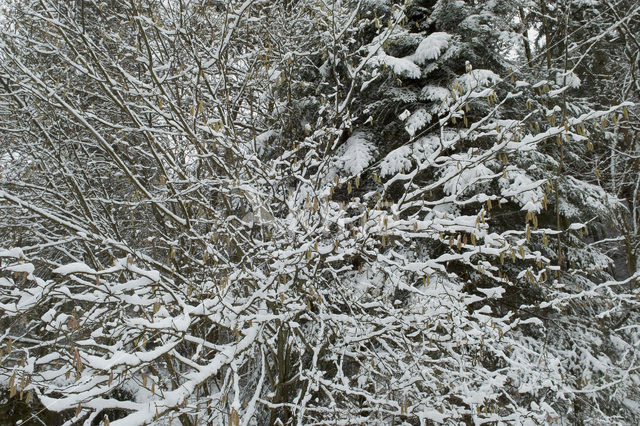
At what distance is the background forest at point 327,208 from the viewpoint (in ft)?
11.9

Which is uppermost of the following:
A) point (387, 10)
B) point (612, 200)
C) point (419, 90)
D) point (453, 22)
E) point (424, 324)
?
point (387, 10)

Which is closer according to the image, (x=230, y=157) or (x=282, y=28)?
(x=230, y=157)

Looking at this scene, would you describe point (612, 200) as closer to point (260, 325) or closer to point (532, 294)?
point (532, 294)

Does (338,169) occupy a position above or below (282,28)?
below

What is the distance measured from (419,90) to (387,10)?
1.36 m

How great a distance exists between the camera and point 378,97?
6.85 metres

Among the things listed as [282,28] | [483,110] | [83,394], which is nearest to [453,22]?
[483,110]

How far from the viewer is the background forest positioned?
11.9ft

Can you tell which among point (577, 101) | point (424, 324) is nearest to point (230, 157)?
point (424, 324)

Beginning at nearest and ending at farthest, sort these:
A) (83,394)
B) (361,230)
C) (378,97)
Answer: (83,394), (361,230), (378,97)

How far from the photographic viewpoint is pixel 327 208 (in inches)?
130

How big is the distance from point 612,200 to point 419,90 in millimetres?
3306

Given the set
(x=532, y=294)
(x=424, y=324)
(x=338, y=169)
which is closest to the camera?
(x=424, y=324)

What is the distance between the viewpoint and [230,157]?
4.46 m
